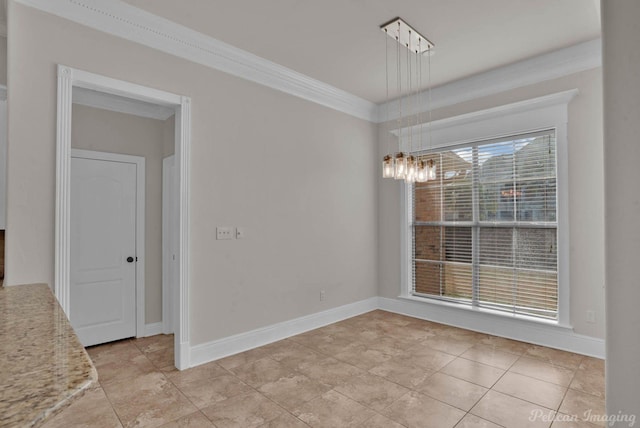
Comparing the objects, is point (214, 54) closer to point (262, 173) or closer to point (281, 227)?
point (262, 173)

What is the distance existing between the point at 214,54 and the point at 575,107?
11.9ft

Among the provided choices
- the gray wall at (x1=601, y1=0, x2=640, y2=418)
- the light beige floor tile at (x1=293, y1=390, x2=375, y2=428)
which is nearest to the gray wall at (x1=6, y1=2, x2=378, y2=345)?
the light beige floor tile at (x1=293, y1=390, x2=375, y2=428)

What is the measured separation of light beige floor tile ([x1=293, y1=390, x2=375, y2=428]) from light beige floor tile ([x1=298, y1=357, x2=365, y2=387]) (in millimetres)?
252

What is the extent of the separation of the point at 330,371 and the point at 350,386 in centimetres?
32

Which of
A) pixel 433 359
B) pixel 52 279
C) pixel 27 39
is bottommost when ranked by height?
pixel 433 359

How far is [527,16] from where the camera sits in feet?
9.37

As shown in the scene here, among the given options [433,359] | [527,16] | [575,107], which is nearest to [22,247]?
[433,359]

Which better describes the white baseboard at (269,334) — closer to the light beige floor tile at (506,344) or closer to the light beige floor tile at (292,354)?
the light beige floor tile at (292,354)

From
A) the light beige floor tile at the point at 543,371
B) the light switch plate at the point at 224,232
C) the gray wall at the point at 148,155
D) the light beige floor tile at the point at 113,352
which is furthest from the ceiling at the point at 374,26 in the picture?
the light beige floor tile at the point at 113,352

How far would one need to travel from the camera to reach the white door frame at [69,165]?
244cm

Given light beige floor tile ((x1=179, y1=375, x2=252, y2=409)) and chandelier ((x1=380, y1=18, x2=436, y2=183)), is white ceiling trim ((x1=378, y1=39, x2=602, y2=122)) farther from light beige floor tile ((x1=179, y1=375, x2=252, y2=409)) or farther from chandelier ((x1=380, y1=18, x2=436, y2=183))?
light beige floor tile ((x1=179, y1=375, x2=252, y2=409))

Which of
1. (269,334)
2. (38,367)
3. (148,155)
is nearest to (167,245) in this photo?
(148,155)

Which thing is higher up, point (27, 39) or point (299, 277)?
point (27, 39)

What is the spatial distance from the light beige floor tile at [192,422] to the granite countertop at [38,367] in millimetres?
1491
